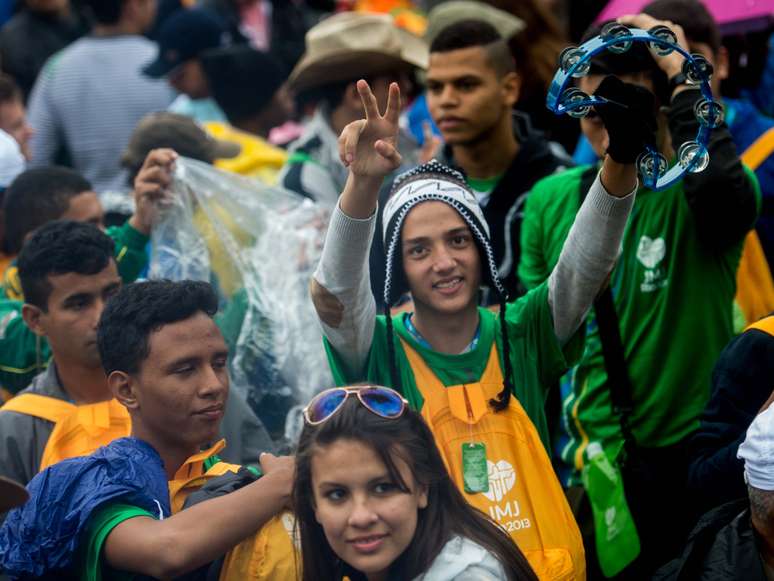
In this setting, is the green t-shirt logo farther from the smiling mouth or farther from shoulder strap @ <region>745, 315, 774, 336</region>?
the smiling mouth

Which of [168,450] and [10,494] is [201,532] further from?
[168,450]

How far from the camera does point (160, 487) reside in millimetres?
3643

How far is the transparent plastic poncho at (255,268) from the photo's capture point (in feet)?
16.6

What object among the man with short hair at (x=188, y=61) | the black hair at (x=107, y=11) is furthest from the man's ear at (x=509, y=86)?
the black hair at (x=107, y=11)

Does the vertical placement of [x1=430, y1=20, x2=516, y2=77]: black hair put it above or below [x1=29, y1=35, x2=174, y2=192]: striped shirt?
above

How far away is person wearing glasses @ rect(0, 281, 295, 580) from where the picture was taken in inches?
131

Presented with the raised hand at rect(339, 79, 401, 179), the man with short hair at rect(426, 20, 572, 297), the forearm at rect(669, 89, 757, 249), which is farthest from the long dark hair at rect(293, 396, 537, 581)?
the man with short hair at rect(426, 20, 572, 297)

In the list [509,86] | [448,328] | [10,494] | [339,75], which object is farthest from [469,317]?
[339,75]

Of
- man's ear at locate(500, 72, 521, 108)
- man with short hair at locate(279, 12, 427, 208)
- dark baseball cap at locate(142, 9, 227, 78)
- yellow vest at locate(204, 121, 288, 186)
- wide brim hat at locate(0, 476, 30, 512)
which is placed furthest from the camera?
dark baseball cap at locate(142, 9, 227, 78)

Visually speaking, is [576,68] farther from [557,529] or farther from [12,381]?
[12,381]

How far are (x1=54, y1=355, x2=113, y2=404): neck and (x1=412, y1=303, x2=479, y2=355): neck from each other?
114cm

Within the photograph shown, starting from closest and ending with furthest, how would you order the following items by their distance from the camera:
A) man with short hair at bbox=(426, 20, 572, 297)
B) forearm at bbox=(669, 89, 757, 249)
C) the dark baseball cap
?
forearm at bbox=(669, 89, 757, 249) → man with short hair at bbox=(426, 20, 572, 297) → the dark baseball cap

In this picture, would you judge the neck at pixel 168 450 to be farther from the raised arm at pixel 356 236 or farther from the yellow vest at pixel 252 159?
the yellow vest at pixel 252 159

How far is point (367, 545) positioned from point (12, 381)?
2.41 metres
